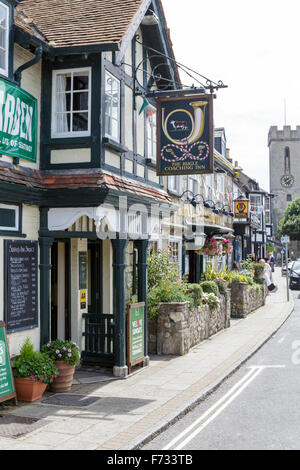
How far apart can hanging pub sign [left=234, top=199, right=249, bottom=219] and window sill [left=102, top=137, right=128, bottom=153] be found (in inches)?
758

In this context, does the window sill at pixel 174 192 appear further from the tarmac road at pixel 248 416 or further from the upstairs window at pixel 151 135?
the tarmac road at pixel 248 416

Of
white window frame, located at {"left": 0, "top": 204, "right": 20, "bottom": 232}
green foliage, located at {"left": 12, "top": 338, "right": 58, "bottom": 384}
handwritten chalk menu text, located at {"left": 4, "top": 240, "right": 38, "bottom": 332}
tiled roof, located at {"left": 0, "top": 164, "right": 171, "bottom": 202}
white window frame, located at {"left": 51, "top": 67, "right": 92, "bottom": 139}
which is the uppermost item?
white window frame, located at {"left": 51, "top": 67, "right": 92, "bottom": 139}

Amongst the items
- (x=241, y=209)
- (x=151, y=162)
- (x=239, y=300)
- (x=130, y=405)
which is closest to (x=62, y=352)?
(x=130, y=405)

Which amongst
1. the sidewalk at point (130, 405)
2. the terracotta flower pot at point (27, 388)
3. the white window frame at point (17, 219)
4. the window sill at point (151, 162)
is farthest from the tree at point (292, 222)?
the terracotta flower pot at point (27, 388)

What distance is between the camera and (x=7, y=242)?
8578 millimetres

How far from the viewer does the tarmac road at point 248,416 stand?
6492mm

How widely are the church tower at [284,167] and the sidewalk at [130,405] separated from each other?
82.4 m

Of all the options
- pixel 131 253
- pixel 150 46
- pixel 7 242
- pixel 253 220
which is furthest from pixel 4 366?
pixel 253 220

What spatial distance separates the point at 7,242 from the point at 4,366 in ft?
6.22

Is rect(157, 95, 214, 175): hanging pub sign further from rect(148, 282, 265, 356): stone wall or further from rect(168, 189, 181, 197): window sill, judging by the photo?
rect(168, 189, 181, 197): window sill

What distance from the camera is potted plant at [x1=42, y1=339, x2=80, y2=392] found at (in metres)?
8.91

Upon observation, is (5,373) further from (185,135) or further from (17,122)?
(185,135)

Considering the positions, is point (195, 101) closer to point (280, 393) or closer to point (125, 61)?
point (125, 61)

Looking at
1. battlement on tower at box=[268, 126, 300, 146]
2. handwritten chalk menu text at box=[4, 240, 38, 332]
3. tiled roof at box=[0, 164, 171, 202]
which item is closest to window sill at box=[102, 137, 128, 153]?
tiled roof at box=[0, 164, 171, 202]
